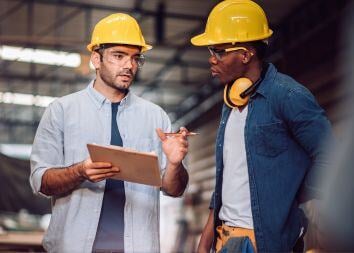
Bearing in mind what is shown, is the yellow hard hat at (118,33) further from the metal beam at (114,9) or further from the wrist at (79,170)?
the metal beam at (114,9)

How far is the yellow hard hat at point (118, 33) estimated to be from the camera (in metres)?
3.93

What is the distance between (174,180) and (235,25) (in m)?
1.04

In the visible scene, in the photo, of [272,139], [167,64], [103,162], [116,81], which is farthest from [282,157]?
[167,64]

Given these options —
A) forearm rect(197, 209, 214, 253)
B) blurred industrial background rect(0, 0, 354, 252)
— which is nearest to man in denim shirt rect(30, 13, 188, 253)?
forearm rect(197, 209, 214, 253)

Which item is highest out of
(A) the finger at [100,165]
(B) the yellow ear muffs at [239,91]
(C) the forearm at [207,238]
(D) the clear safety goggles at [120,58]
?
(D) the clear safety goggles at [120,58]

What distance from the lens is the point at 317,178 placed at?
10.1 ft

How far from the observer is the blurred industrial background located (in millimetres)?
10066

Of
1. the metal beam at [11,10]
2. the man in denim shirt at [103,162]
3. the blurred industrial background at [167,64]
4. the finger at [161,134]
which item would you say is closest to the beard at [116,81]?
the man in denim shirt at [103,162]

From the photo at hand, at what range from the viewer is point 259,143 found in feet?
10.6

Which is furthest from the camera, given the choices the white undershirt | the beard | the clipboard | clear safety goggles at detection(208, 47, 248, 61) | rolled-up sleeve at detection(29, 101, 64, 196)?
the beard

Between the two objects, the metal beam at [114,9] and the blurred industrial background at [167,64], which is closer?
the blurred industrial background at [167,64]

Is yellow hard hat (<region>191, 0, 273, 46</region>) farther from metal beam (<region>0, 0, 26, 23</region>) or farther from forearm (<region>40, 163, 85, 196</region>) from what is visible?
metal beam (<region>0, 0, 26, 23</region>)

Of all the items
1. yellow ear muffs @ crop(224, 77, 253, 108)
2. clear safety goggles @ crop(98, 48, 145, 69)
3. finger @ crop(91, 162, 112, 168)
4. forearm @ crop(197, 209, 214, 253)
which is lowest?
forearm @ crop(197, 209, 214, 253)

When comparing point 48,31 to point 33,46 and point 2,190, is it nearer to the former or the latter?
point 33,46
